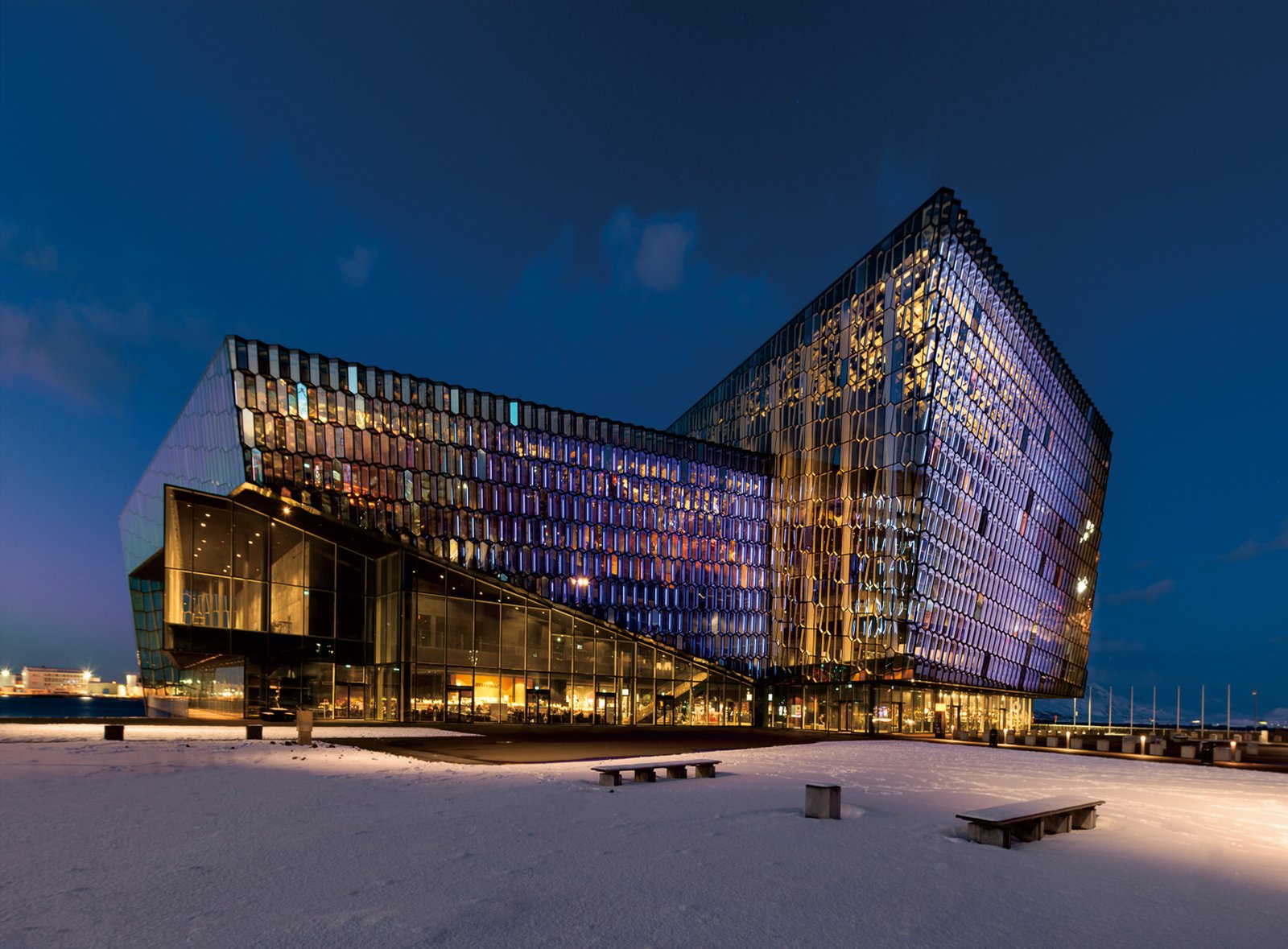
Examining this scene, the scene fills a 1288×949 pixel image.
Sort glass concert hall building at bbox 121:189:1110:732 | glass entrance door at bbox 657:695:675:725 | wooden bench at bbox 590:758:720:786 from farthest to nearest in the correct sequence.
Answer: glass entrance door at bbox 657:695:675:725 < glass concert hall building at bbox 121:189:1110:732 < wooden bench at bbox 590:758:720:786

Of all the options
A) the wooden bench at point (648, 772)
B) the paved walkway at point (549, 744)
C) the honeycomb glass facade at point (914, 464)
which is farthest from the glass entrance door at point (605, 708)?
the wooden bench at point (648, 772)

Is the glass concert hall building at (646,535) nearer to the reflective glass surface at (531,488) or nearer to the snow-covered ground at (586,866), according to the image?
the reflective glass surface at (531,488)

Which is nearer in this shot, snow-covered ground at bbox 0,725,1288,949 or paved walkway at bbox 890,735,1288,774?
snow-covered ground at bbox 0,725,1288,949

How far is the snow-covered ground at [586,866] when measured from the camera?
21.3ft

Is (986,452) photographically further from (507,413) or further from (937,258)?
(507,413)

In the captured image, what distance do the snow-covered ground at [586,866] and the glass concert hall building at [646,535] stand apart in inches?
1044

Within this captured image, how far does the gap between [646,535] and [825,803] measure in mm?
42461

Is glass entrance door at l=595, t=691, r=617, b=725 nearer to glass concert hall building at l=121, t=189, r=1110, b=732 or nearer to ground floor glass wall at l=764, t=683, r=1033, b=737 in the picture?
glass concert hall building at l=121, t=189, r=1110, b=732

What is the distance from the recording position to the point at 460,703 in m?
44.7

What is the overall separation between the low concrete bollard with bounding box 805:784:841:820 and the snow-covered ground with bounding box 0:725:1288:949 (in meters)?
0.26

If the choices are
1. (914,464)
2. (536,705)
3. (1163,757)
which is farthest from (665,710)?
(1163,757)

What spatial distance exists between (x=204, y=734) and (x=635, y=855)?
24.5 meters

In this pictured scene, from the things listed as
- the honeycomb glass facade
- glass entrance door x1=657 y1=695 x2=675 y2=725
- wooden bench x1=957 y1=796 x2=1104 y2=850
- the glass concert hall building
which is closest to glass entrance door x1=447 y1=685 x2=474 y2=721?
the glass concert hall building

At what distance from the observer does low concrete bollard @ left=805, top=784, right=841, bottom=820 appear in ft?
39.2
